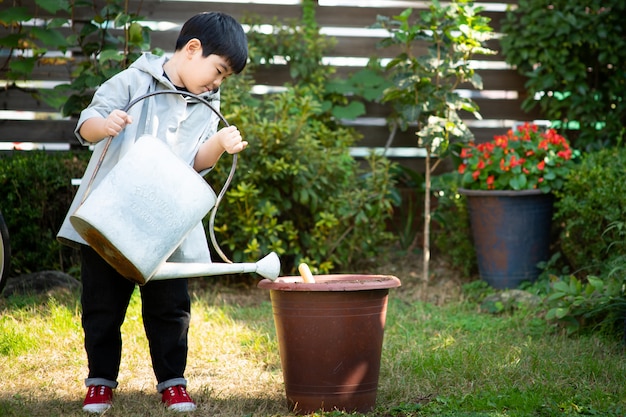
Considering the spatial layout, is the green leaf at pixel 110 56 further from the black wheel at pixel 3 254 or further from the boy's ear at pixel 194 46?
the black wheel at pixel 3 254

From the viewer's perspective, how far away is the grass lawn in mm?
2480

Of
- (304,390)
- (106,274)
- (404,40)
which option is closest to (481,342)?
(304,390)

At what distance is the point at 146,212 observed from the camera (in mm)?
2102

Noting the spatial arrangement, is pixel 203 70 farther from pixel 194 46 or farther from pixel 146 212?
pixel 146 212

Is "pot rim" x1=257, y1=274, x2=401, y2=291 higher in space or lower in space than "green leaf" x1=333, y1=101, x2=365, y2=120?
lower

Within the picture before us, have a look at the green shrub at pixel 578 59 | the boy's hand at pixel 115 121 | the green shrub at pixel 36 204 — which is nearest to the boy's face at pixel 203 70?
the boy's hand at pixel 115 121

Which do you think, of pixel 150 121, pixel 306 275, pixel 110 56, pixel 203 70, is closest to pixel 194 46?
pixel 203 70

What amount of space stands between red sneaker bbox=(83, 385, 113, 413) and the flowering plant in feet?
9.13

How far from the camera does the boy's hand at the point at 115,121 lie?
7.15ft

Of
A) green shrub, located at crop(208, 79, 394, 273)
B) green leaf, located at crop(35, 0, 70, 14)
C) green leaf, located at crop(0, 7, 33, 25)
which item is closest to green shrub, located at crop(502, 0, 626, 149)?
green shrub, located at crop(208, 79, 394, 273)

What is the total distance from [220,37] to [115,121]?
422 millimetres

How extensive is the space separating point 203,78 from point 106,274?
26.9 inches

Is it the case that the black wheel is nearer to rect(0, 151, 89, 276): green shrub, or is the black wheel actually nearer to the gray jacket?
the gray jacket

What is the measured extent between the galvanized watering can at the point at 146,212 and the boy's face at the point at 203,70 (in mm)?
212
